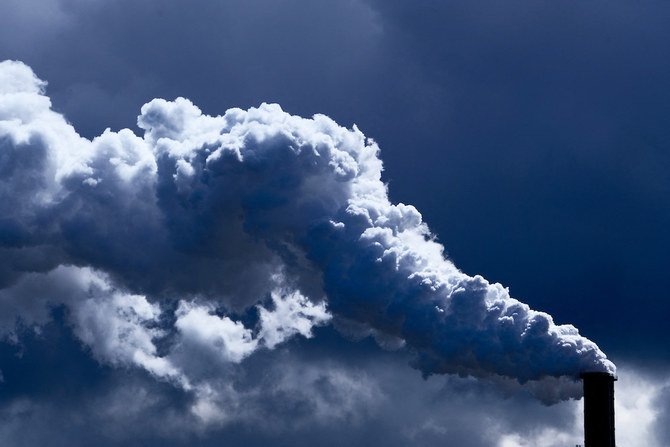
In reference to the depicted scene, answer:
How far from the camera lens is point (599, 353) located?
529 ft

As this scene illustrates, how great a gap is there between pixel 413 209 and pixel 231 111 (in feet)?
69.2

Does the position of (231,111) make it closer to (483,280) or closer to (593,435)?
(483,280)

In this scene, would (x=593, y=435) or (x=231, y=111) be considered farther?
(x=231, y=111)

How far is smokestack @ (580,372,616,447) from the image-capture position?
157 meters

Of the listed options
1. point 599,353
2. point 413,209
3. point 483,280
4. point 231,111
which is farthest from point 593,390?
point 231,111

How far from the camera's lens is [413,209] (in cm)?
16838

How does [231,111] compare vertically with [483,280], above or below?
above

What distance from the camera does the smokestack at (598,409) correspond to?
157 m

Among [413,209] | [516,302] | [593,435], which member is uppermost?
[413,209]

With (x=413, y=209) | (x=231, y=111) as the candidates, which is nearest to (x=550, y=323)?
(x=413, y=209)

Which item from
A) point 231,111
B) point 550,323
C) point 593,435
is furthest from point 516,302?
point 231,111

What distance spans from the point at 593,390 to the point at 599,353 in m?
4.11

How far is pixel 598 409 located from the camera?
158 metres

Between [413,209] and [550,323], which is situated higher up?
[413,209]
